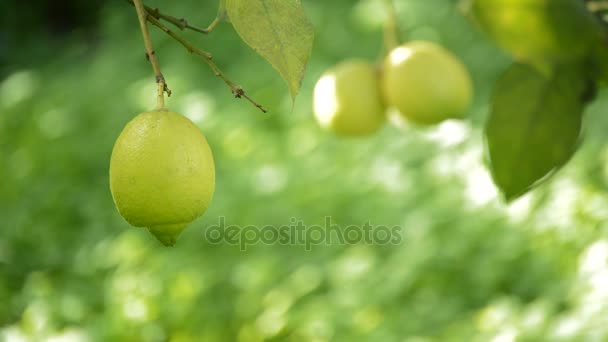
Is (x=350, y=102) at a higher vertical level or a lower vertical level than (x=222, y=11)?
higher

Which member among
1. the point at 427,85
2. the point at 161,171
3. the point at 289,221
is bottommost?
the point at 161,171

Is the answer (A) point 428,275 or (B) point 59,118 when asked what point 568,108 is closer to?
(A) point 428,275

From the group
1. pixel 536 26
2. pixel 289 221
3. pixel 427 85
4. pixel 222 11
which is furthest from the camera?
pixel 289 221

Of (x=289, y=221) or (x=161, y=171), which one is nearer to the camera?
(x=161, y=171)

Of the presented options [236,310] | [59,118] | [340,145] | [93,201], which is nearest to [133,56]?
[59,118]

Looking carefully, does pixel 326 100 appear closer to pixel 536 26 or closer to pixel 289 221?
pixel 536 26

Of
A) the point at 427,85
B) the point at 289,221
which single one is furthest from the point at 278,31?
the point at 289,221

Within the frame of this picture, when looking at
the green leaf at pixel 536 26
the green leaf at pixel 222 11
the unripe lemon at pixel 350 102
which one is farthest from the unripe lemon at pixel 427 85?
the green leaf at pixel 536 26
